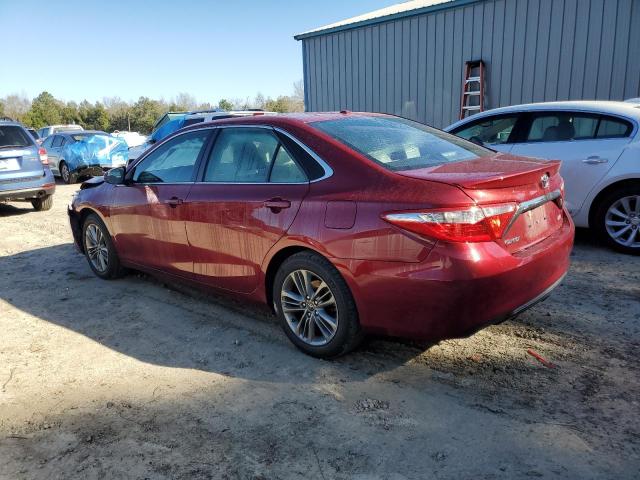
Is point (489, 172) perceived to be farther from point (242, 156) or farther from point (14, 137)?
point (14, 137)

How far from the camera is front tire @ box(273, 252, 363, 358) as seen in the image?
320 cm

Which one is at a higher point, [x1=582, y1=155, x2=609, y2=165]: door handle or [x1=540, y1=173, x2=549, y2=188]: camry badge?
[x1=540, y1=173, x2=549, y2=188]: camry badge

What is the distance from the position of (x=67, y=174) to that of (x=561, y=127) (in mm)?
13668

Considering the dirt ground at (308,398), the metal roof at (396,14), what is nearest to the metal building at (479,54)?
the metal roof at (396,14)

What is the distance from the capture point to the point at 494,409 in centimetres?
280

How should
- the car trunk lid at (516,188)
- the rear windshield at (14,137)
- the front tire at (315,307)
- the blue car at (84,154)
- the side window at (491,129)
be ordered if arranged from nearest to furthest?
the car trunk lid at (516,188) → the front tire at (315,307) → the side window at (491,129) → the rear windshield at (14,137) → the blue car at (84,154)

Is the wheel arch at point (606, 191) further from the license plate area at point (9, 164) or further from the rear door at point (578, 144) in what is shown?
the license plate area at point (9, 164)

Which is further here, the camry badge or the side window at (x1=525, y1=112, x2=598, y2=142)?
the side window at (x1=525, y1=112, x2=598, y2=142)

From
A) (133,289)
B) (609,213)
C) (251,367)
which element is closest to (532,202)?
(251,367)

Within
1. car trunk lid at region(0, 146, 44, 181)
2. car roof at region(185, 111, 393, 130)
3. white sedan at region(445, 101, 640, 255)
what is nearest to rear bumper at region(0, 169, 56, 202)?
car trunk lid at region(0, 146, 44, 181)

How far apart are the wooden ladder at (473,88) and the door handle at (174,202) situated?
8228mm

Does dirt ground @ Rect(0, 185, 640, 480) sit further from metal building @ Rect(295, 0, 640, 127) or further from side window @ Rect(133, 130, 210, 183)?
metal building @ Rect(295, 0, 640, 127)

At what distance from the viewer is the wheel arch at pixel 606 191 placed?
208 inches

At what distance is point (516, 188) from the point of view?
299 centimetres
